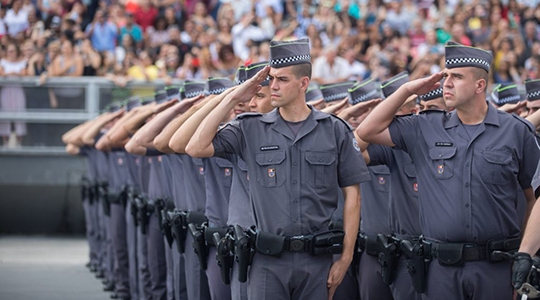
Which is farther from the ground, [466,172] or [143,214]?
[466,172]

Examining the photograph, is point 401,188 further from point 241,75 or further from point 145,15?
point 145,15

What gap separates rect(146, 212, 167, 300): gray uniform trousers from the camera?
406 inches

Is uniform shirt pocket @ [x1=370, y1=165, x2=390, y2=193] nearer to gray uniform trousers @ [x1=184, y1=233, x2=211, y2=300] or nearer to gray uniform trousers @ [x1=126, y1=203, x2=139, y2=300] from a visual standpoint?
gray uniform trousers @ [x1=184, y1=233, x2=211, y2=300]

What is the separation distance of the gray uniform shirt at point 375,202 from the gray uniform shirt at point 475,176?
1153 mm

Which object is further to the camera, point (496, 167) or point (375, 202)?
point (375, 202)

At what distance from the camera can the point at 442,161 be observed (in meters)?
6.42

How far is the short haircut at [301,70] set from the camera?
6.38 m

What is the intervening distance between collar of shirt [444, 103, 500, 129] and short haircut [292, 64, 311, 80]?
904 millimetres

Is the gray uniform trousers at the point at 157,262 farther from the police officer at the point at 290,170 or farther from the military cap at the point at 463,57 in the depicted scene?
the military cap at the point at 463,57

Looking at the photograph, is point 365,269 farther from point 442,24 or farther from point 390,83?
point 442,24

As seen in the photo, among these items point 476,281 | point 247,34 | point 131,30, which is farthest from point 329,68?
point 476,281

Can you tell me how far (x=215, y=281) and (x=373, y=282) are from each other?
3.66 feet

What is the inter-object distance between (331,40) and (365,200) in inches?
460

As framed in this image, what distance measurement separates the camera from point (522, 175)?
6.38m
